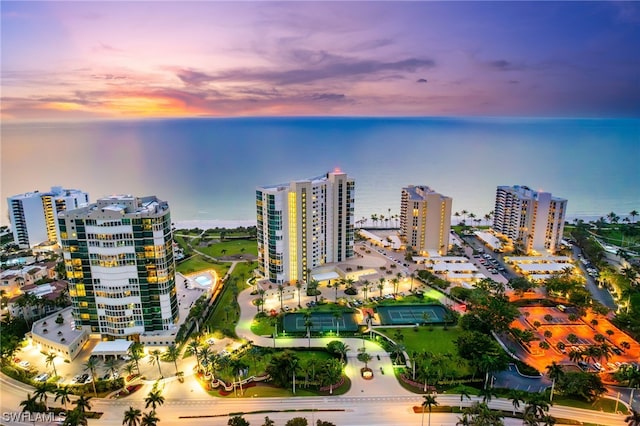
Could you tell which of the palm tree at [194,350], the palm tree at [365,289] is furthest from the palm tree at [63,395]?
the palm tree at [365,289]

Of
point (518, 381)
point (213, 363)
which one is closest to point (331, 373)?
point (213, 363)

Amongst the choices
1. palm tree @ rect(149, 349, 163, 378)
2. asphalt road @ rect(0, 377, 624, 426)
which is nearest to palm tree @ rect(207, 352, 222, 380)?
asphalt road @ rect(0, 377, 624, 426)

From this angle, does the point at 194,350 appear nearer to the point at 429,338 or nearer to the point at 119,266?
the point at 119,266

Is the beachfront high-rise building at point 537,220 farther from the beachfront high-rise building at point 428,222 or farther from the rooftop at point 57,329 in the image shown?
the rooftop at point 57,329

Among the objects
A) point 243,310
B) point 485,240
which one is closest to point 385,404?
point 243,310

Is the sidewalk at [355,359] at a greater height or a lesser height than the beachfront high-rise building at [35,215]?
lesser
